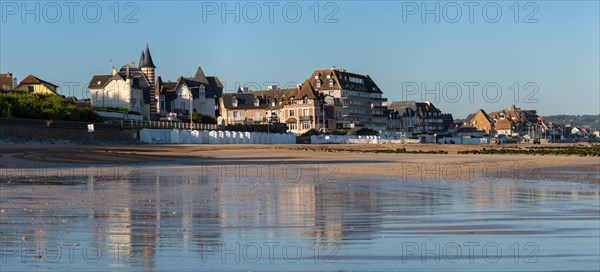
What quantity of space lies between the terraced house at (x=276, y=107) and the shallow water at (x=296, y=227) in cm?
10215

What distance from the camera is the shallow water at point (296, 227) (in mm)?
9523

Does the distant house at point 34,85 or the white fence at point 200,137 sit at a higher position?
the distant house at point 34,85

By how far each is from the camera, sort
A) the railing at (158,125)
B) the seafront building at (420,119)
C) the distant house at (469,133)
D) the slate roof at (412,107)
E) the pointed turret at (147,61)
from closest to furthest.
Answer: the railing at (158,125) → the pointed turret at (147,61) → the seafront building at (420,119) → the slate roof at (412,107) → the distant house at (469,133)

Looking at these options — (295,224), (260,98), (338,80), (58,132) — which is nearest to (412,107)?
(338,80)

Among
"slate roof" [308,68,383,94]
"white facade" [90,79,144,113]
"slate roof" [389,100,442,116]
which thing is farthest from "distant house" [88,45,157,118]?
"slate roof" [389,100,442,116]

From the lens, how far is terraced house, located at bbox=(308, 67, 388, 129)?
137500 mm

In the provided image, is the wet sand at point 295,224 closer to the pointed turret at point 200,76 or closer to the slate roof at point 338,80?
the pointed turret at point 200,76

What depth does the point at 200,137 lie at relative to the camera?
3152 inches

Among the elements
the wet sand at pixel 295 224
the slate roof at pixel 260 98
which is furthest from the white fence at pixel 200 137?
the wet sand at pixel 295 224

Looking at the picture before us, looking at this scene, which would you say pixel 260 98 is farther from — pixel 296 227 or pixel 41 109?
pixel 296 227

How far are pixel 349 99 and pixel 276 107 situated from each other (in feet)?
53.8

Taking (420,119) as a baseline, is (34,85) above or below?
above

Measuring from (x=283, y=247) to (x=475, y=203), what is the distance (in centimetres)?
776

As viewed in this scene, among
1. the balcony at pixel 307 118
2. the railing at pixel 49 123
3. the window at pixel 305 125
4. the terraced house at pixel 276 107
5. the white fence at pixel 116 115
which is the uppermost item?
the terraced house at pixel 276 107
